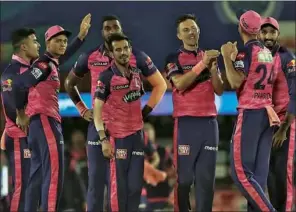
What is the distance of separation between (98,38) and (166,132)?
2.23 m

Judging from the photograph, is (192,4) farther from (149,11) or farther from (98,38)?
(98,38)

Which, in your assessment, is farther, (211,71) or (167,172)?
(167,172)

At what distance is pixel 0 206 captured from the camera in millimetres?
12211

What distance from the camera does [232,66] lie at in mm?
8586

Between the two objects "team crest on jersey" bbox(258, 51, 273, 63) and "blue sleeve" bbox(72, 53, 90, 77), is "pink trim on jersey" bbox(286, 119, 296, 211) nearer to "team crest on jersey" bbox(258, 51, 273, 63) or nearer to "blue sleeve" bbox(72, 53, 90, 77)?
"team crest on jersey" bbox(258, 51, 273, 63)

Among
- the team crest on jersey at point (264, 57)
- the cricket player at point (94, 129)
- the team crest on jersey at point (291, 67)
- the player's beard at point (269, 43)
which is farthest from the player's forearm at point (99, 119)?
the team crest on jersey at point (291, 67)

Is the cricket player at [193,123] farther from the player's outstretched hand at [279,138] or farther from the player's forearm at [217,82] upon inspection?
the player's outstretched hand at [279,138]

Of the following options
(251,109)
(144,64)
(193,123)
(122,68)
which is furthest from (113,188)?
(251,109)

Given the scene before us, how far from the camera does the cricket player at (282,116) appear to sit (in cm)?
920

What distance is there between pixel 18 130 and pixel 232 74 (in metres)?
2.70

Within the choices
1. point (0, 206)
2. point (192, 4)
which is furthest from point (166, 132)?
point (0, 206)

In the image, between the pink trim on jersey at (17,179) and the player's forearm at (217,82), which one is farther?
the pink trim on jersey at (17,179)

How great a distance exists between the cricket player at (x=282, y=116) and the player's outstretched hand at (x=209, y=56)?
2.70 feet

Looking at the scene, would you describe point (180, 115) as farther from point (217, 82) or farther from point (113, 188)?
point (113, 188)
